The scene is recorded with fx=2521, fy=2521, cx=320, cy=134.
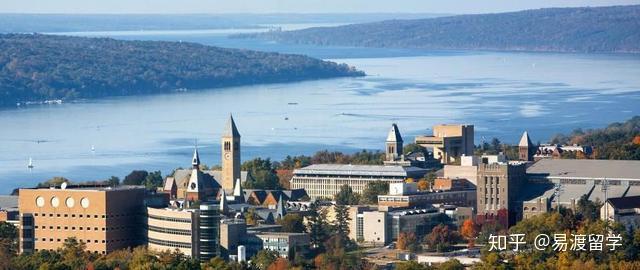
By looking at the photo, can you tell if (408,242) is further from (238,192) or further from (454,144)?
(454,144)

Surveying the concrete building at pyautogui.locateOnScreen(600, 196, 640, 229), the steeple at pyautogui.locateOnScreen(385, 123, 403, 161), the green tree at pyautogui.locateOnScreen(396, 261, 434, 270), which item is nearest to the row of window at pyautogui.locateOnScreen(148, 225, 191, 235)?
the green tree at pyautogui.locateOnScreen(396, 261, 434, 270)

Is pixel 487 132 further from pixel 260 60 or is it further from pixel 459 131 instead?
pixel 260 60

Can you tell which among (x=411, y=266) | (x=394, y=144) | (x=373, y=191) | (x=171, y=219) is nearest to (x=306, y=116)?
(x=394, y=144)

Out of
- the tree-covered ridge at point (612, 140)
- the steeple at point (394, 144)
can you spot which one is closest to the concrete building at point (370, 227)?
the tree-covered ridge at point (612, 140)

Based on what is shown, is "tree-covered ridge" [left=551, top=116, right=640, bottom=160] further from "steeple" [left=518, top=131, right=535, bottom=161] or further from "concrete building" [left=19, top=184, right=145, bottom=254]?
"concrete building" [left=19, top=184, right=145, bottom=254]

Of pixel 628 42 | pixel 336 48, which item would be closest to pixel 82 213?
pixel 628 42

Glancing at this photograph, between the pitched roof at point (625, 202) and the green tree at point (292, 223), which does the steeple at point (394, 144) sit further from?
the green tree at point (292, 223)
